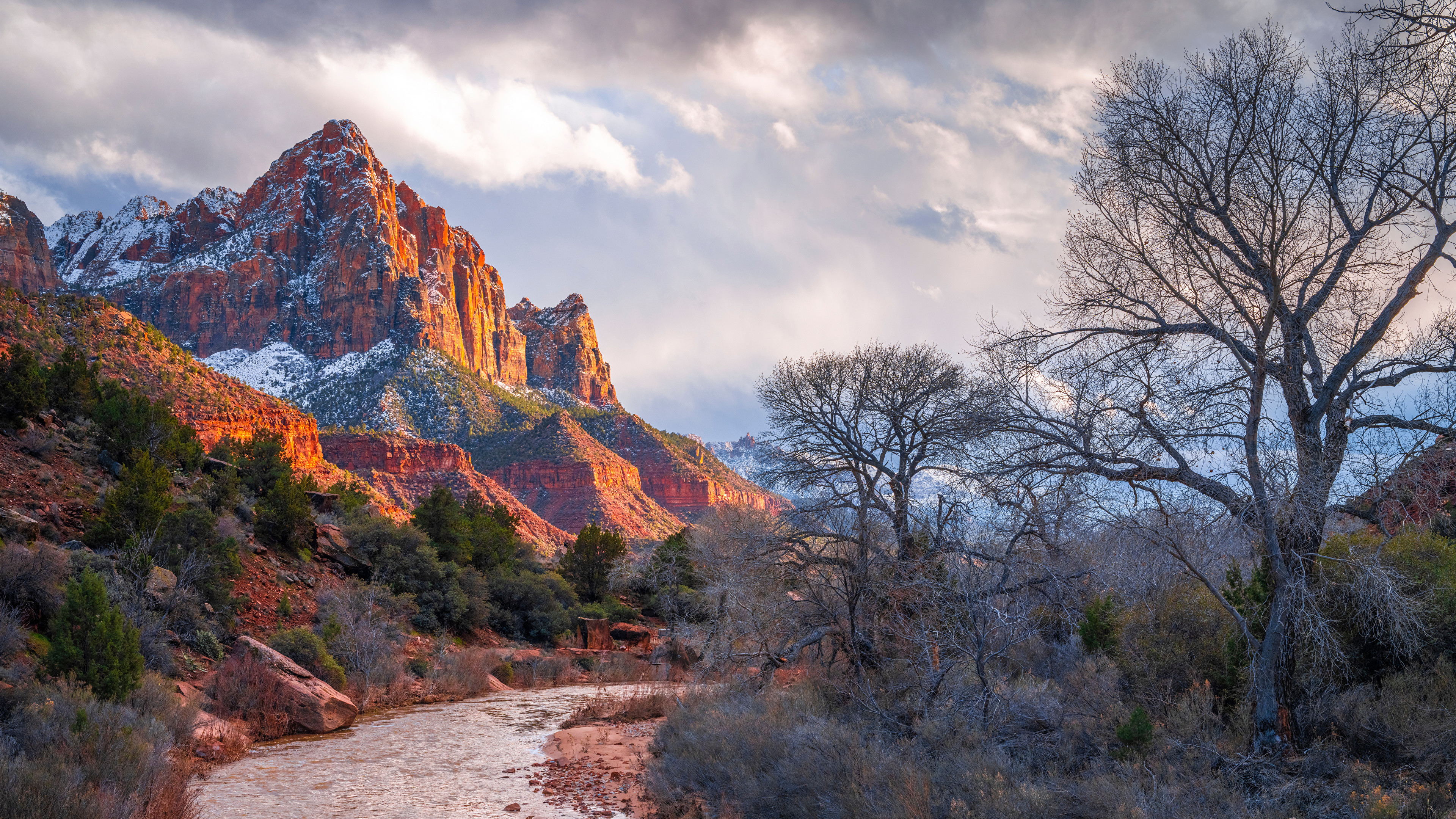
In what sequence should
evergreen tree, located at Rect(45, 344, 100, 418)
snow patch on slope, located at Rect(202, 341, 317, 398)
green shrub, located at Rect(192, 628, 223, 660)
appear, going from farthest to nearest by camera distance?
snow patch on slope, located at Rect(202, 341, 317, 398), evergreen tree, located at Rect(45, 344, 100, 418), green shrub, located at Rect(192, 628, 223, 660)

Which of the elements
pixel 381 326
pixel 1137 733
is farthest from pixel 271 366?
pixel 1137 733

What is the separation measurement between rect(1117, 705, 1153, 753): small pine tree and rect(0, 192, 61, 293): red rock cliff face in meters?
150

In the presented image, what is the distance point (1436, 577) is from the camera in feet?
23.0

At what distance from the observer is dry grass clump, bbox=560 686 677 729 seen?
647 inches

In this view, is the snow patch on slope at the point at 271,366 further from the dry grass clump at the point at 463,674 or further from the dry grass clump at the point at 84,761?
the dry grass clump at the point at 84,761

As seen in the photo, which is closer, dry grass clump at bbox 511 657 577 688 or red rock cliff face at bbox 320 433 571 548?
dry grass clump at bbox 511 657 577 688

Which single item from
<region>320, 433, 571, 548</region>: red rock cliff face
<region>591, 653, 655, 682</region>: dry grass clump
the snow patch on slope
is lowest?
<region>591, 653, 655, 682</region>: dry grass clump

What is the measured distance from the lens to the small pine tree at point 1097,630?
10797mm

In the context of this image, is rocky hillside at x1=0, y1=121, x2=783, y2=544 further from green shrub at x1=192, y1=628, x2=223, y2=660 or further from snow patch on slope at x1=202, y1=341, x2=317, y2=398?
green shrub at x1=192, y1=628, x2=223, y2=660

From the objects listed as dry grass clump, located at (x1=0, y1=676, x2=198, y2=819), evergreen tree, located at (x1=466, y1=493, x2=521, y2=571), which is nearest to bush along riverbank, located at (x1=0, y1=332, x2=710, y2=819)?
dry grass clump, located at (x1=0, y1=676, x2=198, y2=819)

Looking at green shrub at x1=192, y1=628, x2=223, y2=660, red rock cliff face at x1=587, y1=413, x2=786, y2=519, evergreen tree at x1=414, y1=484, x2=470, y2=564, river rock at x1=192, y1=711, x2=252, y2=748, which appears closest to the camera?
river rock at x1=192, y1=711, x2=252, y2=748

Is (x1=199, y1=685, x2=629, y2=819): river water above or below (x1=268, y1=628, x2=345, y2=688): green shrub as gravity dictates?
below

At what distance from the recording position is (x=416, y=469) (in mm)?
75625

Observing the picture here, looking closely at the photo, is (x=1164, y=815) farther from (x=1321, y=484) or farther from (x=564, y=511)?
(x=564, y=511)
